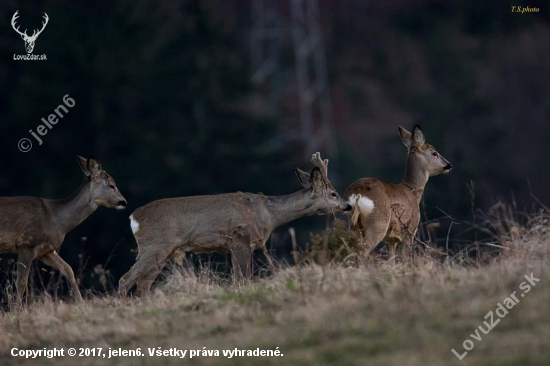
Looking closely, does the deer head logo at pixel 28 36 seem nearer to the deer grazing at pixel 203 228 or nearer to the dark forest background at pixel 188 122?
the dark forest background at pixel 188 122

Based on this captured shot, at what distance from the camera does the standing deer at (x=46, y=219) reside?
13297mm

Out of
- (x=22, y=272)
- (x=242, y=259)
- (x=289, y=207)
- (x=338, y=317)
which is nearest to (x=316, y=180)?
(x=289, y=207)

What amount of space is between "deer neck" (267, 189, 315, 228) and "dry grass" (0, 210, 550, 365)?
7.95 feet

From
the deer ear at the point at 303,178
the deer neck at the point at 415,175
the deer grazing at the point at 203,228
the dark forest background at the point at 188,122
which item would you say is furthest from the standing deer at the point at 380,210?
the dark forest background at the point at 188,122

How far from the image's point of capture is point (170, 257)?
13.2 meters

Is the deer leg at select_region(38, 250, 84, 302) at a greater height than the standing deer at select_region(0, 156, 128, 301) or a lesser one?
lesser

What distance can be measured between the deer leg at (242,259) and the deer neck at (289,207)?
645mm

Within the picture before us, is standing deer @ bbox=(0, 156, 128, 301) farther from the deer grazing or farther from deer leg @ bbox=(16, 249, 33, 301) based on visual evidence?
the deer grazing

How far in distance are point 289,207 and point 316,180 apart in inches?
17.4

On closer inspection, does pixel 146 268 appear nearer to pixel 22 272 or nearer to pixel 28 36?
pixel 22 272

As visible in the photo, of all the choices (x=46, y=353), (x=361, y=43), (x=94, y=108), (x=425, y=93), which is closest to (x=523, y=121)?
(x=425, y=93)

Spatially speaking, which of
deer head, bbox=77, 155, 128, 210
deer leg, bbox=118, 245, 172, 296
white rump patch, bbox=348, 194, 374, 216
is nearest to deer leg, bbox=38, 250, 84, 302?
deer leg, bbox=118, 245, 172, 296

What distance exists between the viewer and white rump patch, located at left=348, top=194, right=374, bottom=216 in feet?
42.1

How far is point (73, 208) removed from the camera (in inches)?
548
